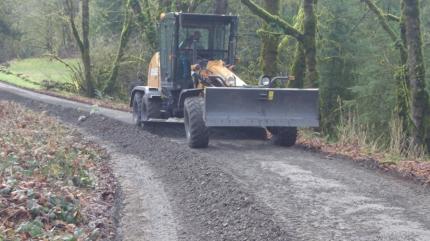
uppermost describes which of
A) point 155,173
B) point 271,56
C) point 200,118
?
point 271,56

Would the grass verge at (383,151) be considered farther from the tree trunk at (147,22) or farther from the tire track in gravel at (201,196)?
the tree trunk at (147,22)

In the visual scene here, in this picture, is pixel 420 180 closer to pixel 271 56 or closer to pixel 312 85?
pixel 312 85

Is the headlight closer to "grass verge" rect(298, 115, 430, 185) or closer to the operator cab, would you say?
the operator cab

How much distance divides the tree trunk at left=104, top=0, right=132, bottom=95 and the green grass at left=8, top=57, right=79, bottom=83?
6.75m

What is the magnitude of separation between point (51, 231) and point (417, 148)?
8236 mm

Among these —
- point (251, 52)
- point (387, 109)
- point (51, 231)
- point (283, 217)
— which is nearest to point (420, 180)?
point (283, 217)

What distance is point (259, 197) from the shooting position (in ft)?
30.3

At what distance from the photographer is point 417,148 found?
534 inches

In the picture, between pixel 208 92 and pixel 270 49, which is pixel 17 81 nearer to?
pixel 270 49

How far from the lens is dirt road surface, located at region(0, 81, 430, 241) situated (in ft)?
25.8

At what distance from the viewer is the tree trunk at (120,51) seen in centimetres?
3212

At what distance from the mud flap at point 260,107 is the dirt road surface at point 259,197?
59cm

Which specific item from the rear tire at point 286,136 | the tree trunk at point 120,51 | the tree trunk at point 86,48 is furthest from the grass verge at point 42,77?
the rear tire at point 286,136

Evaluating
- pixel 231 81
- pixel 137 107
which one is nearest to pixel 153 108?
pixel 137 107
